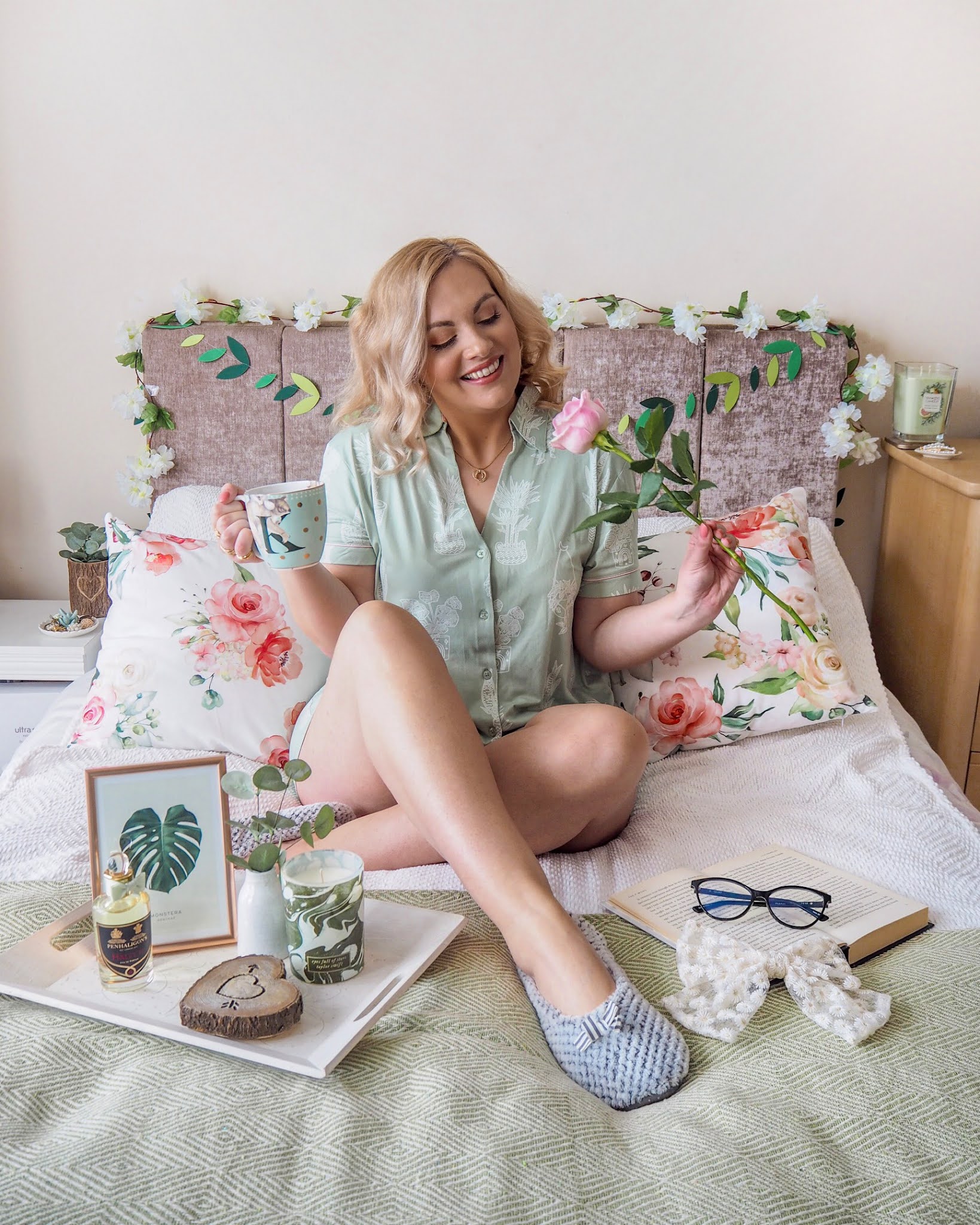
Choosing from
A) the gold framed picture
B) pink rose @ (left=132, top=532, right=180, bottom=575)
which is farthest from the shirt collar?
the gold framed picture

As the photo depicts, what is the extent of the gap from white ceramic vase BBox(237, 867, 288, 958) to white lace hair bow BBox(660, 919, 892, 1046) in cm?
39

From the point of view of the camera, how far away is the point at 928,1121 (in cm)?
91

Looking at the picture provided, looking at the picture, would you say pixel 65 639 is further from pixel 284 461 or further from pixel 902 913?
pixel 902 913

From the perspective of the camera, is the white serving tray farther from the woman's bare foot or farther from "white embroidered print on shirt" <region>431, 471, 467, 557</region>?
"white embroidered print on shirt" <region>431, 471, 467, 557</region>

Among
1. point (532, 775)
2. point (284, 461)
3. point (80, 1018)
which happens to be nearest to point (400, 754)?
point (532, 775)

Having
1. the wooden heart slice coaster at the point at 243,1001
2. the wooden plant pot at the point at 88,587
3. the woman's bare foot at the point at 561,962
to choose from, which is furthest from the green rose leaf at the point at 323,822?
the wooden plant pot at the point at 88,587

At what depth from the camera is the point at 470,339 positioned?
155cm

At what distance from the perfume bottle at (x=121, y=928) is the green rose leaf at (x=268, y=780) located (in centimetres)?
14

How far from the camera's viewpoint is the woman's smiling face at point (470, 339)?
156 centimetres

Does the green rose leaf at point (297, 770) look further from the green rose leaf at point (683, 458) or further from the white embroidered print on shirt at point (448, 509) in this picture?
the white embroidered print on shirt at point (448, 509)

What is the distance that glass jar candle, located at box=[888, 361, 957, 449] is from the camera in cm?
226

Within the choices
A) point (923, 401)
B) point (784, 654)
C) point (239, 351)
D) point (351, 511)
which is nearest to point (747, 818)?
point (784, 654)

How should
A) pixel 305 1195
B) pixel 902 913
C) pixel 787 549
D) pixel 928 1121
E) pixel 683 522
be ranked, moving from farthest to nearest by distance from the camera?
pixel 683 522 → pixel 787 549 → pixel 902 913 → pixel 928 1121 → pixel 305 1195

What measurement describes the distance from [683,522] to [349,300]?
86 centimetres
